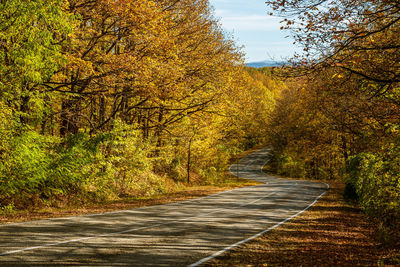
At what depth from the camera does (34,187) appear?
14211mm

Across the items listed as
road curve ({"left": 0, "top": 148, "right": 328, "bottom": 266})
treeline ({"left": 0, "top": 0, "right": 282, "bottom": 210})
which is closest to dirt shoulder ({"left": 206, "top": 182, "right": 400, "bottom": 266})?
road curve ({"left": 0, "top": 148, "right": 328, "bottom": 266})

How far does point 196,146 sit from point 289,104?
25974 mm

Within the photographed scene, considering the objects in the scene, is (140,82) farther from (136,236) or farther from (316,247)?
(316,247)

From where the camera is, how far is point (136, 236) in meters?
9.41

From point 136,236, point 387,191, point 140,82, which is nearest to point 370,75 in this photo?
point 387,191

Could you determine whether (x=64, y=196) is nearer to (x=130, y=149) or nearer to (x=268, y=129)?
(x=130, y=149)

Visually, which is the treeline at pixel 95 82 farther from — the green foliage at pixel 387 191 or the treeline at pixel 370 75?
the green foliage at pixel 387 191

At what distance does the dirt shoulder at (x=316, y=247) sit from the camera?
7.79 meters

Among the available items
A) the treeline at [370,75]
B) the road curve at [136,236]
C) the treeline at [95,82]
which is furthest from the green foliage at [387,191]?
the treeline at [95,82]

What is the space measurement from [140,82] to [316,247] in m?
11.2

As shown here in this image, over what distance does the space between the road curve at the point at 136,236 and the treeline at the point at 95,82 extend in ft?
10.5

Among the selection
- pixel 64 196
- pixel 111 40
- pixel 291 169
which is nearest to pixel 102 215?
pixel 64 196

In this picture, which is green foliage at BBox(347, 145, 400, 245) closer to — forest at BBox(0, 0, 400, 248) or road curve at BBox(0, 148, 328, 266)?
forest at BBox(0, 0, 400, 248)

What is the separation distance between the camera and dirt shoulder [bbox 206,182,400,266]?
779 cm
